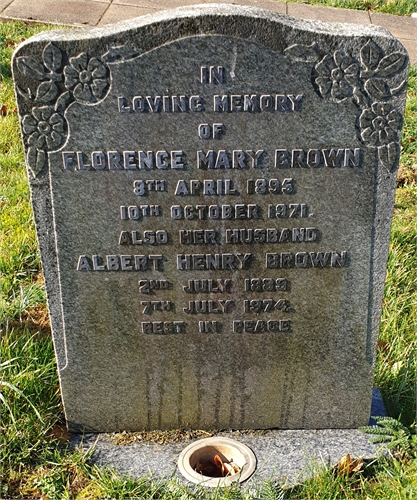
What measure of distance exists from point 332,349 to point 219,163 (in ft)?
3.19

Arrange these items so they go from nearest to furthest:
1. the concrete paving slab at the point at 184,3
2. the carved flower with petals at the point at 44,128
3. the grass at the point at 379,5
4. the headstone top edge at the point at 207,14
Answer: the headstone top edge at the point at 207,14 → the carved flower with petals at the point at 44,128 → the concrete paving slab at the point at 184,3 → the grass at the point at 379,5

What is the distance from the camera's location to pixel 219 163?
2402 millimetres

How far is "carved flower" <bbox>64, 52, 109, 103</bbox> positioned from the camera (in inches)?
88.5

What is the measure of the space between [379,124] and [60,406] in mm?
1878

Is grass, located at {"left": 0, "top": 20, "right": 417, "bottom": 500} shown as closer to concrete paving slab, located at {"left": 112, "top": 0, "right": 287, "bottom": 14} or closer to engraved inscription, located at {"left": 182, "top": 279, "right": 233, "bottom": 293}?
engraved inscription, located at {"left": 182, "top": 279, "right": 233, "bottom": 293}

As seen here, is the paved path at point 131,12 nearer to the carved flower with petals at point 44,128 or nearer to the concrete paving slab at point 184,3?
the concrete paving slab at point 184,3

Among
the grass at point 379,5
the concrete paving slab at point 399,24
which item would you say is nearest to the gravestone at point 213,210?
the concrete paving slab at point 399,24

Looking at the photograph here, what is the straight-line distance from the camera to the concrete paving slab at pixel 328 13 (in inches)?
299

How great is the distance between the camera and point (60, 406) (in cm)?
296

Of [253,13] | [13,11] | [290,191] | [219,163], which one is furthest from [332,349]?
[13,11]

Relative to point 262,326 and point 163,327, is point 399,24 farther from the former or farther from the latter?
point 163,327

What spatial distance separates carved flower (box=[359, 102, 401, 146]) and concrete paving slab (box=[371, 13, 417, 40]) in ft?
19.0

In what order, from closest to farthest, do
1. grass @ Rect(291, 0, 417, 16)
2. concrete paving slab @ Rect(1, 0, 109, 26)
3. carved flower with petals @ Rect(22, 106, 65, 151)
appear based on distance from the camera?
1. carved flower with petals @ Rect(22, 106, 65, 151)
2. concrete paving slab @ Rect(1, 0, 109, 26)
3. grass @ Rect(291, 0, 417, 16)

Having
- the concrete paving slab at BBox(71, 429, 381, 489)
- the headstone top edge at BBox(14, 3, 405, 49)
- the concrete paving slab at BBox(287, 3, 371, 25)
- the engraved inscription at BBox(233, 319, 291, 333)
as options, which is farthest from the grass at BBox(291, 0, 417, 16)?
the concrete paving slab at BBox(71, 429, 381, 489)
